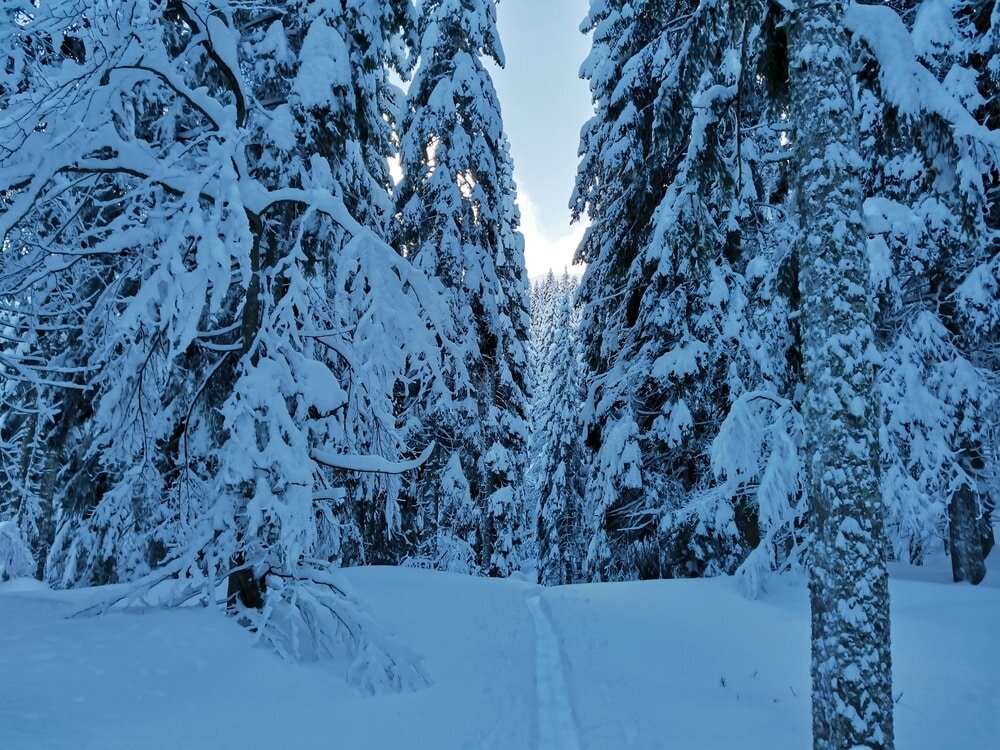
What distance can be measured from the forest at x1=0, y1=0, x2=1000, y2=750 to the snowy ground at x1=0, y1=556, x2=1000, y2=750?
10 centimetres

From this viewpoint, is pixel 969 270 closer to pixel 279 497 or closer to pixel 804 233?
pixel 804 233

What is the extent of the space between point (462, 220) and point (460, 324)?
117 inches

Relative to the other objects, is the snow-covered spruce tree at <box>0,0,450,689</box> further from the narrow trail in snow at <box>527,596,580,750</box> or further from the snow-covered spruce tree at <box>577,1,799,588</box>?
the snow-covered spruce tree at <box>577,1,799,588</box>

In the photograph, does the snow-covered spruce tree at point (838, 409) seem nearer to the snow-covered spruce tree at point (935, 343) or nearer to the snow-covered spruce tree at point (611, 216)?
the snow-covered spruce tree at point (935, 343)

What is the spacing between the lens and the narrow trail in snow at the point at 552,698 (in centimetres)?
507

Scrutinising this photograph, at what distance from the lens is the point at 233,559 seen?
5441 mm

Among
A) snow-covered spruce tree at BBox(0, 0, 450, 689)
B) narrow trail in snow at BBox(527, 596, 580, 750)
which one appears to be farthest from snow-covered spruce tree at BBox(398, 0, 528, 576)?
snow-covered spruce tree at BBox(0, 0, 450, 689)

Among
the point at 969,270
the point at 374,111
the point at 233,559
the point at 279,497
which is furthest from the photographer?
the point at 374,111

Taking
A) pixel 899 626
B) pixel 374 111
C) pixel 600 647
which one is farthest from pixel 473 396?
pixel 899 626

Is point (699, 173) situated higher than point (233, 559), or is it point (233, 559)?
point (699, 173)

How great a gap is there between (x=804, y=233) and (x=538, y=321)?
7801cm

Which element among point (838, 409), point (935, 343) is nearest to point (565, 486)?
point (935, 343)

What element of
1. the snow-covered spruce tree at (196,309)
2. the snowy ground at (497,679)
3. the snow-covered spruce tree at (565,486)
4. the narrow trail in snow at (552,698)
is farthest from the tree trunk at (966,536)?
the snow-covered spruce tree at (565,486)

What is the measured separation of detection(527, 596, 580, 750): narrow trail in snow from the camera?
16.6 feet
